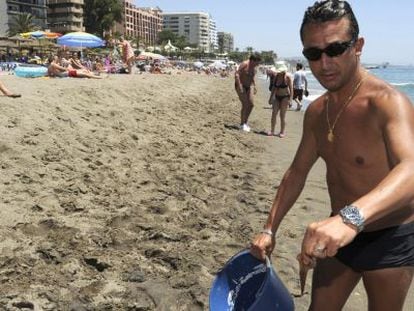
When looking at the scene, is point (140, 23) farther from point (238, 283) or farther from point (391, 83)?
point (238, 283)

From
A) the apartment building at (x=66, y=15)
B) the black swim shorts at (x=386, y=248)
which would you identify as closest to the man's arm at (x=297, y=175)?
the black swim shorts at (x=386, y=248)

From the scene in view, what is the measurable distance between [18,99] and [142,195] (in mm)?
3916

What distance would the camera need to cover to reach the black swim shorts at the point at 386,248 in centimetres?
203

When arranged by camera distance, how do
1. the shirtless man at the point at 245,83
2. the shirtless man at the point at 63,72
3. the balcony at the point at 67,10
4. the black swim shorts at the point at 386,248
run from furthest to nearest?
the balcony at the point at 67,10
the shirtless man at the point at 63,72
the shirtless man at the point at 245,83
the black swim shorts at the point at 386,248

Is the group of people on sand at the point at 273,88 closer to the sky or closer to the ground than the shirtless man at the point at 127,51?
closer to the ground

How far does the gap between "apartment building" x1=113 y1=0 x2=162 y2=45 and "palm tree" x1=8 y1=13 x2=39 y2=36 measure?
189ft

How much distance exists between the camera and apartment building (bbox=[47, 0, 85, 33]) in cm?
9905

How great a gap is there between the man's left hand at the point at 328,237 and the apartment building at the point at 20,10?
82.7 meters

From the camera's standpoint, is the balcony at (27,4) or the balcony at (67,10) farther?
the balcony at (67,10)

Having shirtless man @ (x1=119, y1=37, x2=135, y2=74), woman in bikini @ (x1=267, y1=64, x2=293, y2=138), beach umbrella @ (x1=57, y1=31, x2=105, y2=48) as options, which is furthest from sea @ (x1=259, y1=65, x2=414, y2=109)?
beach umbrella @ (x1=57, y1=31, x2=105, y2=48)

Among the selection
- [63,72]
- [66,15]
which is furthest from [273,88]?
[66,15]

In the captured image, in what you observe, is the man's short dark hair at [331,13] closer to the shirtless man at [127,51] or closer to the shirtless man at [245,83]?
the shirtless man at [245,83]

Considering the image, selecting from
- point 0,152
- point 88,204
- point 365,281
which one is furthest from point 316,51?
point 0,152

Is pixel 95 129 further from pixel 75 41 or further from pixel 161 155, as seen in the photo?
pixel 75 41
